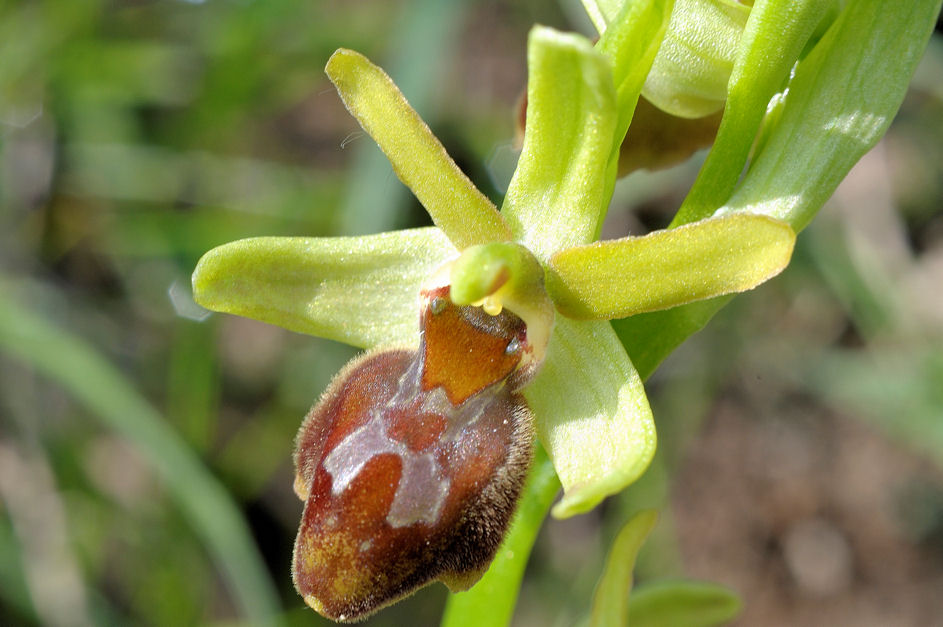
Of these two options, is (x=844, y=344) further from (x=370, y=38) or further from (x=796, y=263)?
(x=370, y=38)

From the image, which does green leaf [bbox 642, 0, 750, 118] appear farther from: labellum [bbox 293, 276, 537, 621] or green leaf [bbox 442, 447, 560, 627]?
green leaf [bbox 442, 447, 560, 627]

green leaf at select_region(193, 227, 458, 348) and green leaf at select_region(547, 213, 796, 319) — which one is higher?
green leaf at select_region(547, 213, 796, 319)

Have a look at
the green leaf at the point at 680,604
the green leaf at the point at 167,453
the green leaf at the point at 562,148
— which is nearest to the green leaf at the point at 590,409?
the green leaf at the point at 562,148

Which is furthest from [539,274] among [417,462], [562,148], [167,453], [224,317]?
[224,317]

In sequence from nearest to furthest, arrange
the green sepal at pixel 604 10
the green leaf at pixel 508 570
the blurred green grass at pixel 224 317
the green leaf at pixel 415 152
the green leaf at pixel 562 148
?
1. the green leaf at pixel 562 148
2. the green leaf at pixel 415 152
3. the green sepal at pixel 604 10
4. the green leaf at pixel 508 570
5. the blurred green grass at pixel 224 317

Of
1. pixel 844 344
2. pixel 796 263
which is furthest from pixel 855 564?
pixel 796 263

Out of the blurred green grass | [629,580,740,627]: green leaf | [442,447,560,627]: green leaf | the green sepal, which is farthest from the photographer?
the blurred green grass

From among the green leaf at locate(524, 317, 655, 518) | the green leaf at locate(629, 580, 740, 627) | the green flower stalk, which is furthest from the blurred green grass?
the green leaf at locate(524, 317, 655, 518)

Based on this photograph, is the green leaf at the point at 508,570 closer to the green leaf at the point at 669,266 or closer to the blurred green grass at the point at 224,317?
the green leaf at the point at 669,266
